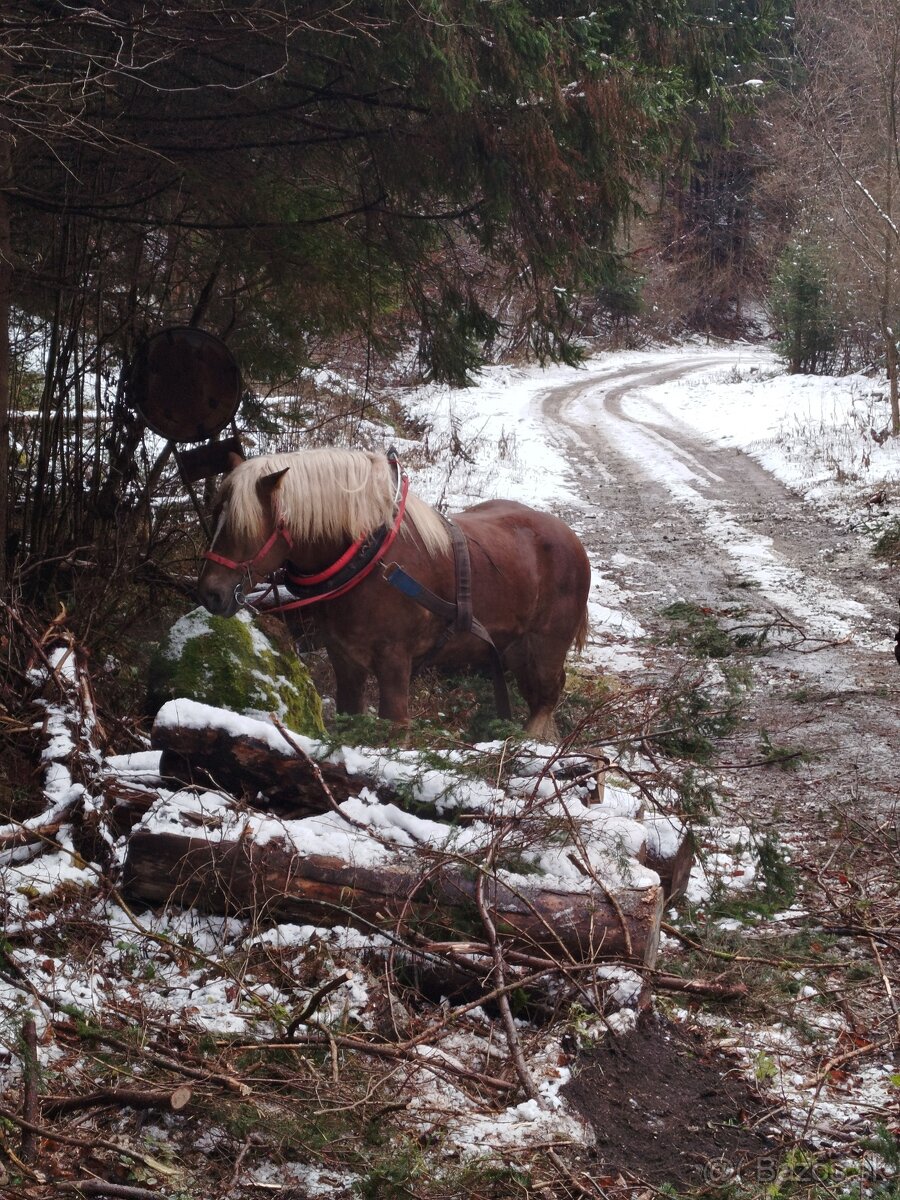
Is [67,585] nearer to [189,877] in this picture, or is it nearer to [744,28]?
[189,877]

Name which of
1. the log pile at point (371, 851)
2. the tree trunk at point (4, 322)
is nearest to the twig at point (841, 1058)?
the log pile at point (371, 851)

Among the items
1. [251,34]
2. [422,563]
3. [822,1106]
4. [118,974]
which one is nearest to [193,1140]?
[118,974]

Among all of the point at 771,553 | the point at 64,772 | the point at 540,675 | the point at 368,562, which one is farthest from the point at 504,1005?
the point at 771,553

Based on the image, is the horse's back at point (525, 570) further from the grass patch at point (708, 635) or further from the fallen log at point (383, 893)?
the fallen log at point (383, 893)

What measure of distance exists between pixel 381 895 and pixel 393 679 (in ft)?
5.60

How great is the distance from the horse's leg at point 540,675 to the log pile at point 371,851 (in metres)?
2.01

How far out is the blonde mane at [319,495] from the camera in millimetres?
4914

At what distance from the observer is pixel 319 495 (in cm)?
500

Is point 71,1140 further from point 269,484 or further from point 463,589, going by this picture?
point 463,589

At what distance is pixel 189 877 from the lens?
12.4 ft

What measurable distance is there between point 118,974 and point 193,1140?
0.85 metres

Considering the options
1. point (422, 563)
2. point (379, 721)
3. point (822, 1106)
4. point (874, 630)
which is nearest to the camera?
point (822, 1106)

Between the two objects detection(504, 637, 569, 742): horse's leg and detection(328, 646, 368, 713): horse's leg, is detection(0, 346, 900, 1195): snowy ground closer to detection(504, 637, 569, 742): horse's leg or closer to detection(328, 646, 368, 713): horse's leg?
detection(504, 637, 569, 742): horse's leg

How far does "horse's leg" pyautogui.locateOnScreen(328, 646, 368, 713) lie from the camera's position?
5.40m
